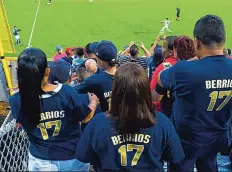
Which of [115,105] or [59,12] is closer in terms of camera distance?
[115,105]

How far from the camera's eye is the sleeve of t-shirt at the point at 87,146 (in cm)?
281

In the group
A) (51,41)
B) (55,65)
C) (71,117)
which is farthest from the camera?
(51,41)

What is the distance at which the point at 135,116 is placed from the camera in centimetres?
266

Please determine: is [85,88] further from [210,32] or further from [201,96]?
[210,32]

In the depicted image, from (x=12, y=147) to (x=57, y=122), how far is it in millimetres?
716

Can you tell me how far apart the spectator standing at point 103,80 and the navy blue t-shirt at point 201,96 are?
922mm

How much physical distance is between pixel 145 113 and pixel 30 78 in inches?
42.1

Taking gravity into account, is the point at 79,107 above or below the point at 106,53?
below

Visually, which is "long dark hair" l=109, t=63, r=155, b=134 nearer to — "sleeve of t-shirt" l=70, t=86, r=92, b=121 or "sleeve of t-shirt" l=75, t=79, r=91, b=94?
"sleeve of t-shirt" l=70, t=86, r=92, b=121

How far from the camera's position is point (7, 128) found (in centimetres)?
356

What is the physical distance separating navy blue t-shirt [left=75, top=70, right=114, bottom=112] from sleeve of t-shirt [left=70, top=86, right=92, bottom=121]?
2.54ft

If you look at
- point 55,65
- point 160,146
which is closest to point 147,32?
point 55,65

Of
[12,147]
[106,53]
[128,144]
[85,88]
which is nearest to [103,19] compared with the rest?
[106,53]

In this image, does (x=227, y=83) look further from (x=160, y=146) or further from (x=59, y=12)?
(x=59, y=12)
